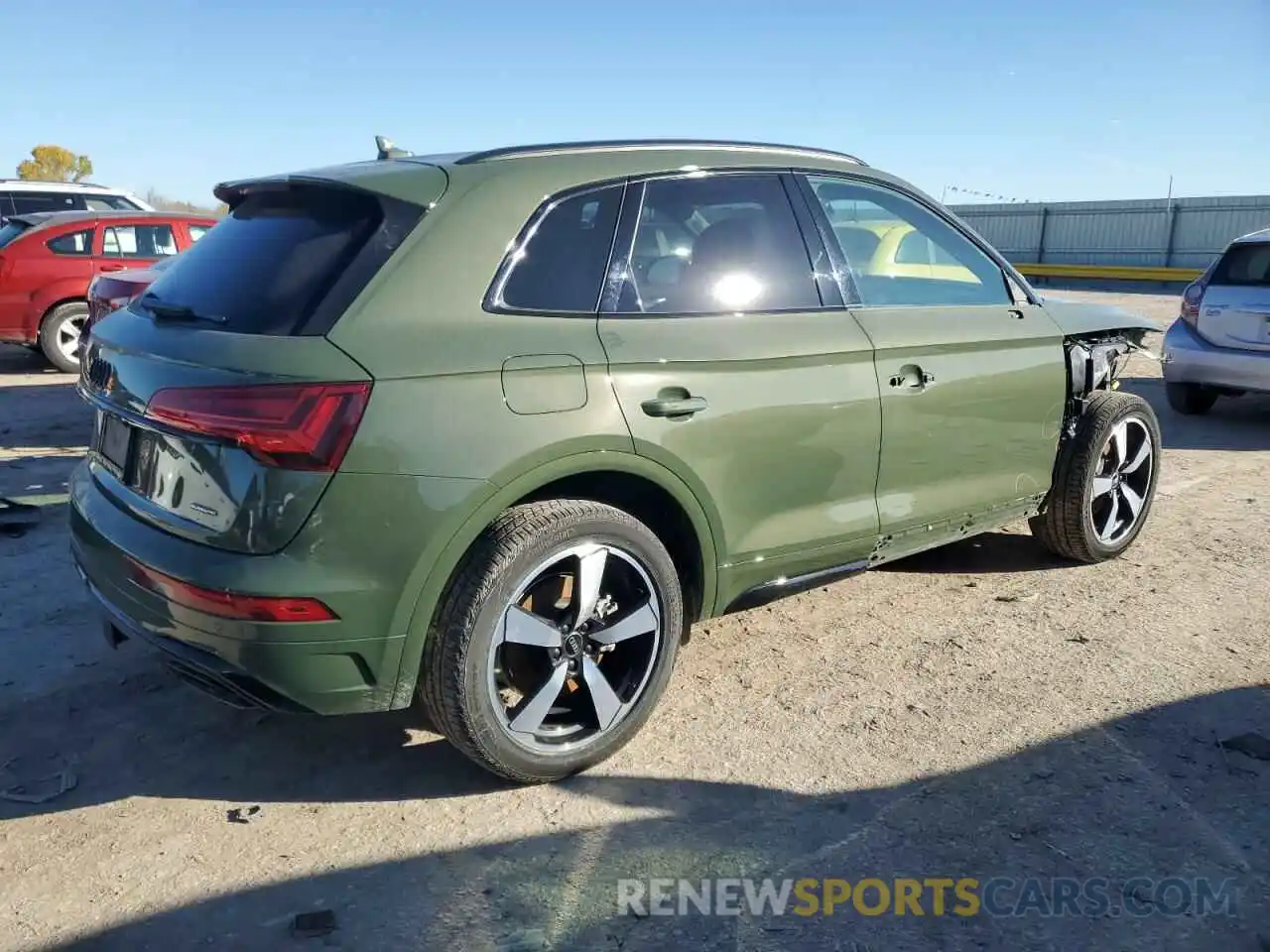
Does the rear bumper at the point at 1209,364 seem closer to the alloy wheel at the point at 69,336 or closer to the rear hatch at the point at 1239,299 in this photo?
the rear hatch at the point at 1239,299

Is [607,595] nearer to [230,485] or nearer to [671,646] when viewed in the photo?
[671,646]

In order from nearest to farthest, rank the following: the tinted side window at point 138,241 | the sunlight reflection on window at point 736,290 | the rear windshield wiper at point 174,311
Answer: the rear windshield wiper at point 174,311 → the sunlight reflection on window at point 736,290 → the tinted side window at point 138,241

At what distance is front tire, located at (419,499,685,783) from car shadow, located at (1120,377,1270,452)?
19.8 feet

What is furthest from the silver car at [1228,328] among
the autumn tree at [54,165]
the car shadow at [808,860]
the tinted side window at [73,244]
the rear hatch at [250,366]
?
the autumn tree at [54,165]

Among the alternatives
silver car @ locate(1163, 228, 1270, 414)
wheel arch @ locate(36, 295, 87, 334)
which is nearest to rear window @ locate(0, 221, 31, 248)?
wheel arch @ locate(36, 295, 87, 334)

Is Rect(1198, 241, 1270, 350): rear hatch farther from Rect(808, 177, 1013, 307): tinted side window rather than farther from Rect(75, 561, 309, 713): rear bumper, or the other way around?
Rect(75, 561, 309, 713): rear bumper

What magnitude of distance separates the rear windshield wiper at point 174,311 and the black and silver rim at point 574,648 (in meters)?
1.13

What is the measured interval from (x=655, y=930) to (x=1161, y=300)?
2234 cm

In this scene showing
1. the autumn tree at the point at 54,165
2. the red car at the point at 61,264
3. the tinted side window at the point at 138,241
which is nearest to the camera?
the red car at the point at 61,264

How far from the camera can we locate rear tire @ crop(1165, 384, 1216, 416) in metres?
8.74

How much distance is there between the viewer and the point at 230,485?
2551 millimetres

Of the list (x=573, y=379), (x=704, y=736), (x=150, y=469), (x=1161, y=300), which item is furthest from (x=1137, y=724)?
(x=1161, y=300)

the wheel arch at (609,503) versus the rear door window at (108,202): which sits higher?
the rear door window at (108,202)

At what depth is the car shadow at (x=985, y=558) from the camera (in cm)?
494
